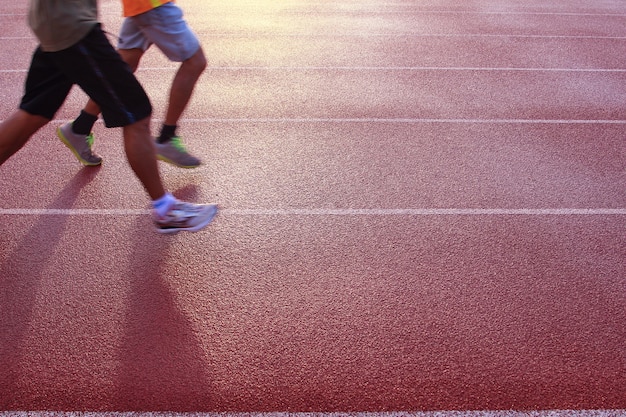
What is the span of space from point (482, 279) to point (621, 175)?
1.78 m

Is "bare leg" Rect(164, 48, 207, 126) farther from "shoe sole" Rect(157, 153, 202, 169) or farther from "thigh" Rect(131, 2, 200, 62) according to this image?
"shoe sole" Rect(157, 153, 202, 169)

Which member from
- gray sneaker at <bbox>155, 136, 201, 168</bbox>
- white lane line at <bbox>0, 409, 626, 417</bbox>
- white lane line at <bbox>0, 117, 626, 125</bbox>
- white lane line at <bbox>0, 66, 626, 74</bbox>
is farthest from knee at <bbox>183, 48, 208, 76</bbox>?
white lane line at <bbox>0, 66, 626, 74</bbox>

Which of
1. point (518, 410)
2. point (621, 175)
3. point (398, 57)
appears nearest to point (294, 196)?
point (518, 410)

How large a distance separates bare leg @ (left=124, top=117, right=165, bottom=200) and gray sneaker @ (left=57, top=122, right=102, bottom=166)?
1.16 metres

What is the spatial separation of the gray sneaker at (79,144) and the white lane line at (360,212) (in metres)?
0.54

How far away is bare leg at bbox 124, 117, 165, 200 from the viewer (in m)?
2.79

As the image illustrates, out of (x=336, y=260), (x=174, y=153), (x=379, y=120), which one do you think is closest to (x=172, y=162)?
(x=174, y=153)

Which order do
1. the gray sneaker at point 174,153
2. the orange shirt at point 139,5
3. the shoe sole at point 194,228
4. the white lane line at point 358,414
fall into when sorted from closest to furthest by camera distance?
the white lane line at point 358,414 < the shoe sole at point 194,228 < the orange shirt at point 139,5 < the gray sneaker at point 174,153

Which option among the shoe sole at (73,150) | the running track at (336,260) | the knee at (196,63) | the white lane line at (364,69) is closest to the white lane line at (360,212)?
the running track at (336,260)

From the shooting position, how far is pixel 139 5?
10.7ft

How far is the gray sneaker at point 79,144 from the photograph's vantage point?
3781mm

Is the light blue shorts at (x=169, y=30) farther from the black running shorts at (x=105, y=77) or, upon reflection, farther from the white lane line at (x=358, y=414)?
the white lane line at (x=358, y=414)

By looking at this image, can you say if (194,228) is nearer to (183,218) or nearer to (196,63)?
(183,218)

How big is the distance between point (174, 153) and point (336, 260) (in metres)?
1.35
